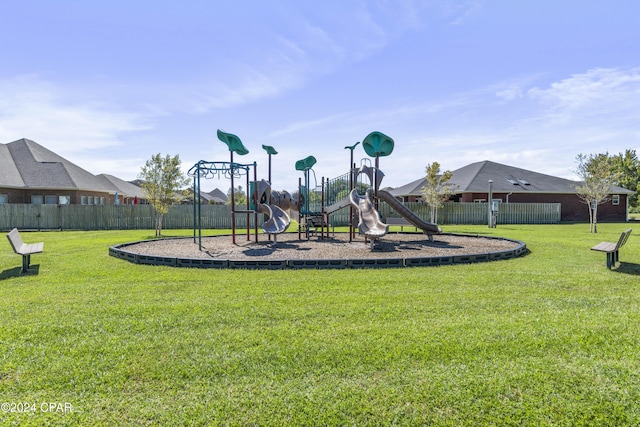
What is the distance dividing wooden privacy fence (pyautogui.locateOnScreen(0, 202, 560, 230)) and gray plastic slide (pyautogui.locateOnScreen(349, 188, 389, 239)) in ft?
31.5

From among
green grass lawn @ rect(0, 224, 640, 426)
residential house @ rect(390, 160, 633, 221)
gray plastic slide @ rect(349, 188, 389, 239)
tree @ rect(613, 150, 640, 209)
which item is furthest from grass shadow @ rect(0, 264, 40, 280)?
→ tree @ rect(613, 150, 640, 209)

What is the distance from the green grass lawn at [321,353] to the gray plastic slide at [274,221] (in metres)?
5.53

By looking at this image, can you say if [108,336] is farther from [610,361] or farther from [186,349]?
[610,361]

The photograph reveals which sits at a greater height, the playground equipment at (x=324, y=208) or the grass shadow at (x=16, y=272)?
the playground equipment at (x=324, y=208)

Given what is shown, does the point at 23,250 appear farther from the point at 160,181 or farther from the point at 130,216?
the point at 130,216

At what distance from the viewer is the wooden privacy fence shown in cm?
2452

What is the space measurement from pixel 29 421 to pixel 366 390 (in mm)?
2565

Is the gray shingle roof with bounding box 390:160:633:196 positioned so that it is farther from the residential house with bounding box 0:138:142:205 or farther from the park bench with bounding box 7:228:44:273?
the park bench with bounding box 7:228:44:273

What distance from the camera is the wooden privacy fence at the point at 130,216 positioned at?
24.5 m

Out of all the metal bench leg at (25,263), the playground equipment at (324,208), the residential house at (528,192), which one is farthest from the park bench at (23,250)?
the residential house at (528,192)

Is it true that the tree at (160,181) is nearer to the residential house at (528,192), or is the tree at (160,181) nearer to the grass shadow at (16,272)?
the grass shadow at (16,272)

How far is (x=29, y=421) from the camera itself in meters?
2.63

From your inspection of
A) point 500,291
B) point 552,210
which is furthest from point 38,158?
point 552,210

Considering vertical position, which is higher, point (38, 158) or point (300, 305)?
point (38, 158)
